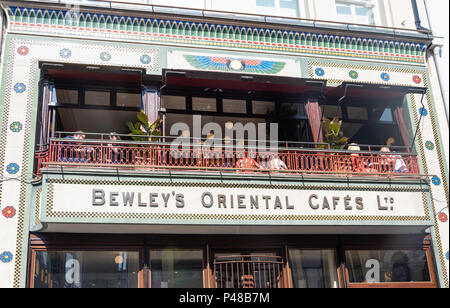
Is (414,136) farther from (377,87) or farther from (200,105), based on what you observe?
(200,105)

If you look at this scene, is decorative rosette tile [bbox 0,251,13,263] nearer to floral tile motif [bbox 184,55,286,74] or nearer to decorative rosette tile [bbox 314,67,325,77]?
Answer: floral tile motif [bbox 184,55,286,74]

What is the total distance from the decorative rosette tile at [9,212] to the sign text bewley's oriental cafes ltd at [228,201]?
3.69 feet

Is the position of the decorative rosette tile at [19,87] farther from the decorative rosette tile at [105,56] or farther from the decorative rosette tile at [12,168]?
the decorative rosette tile at [105,56]

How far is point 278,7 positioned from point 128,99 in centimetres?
529

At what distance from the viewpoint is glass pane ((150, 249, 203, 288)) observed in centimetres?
1320

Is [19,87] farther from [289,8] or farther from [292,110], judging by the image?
[289,8]

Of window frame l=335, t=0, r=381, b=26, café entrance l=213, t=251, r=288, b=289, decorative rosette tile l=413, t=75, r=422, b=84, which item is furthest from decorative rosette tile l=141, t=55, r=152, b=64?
decorative rosette tile l=413, t=75, r=422, b=84

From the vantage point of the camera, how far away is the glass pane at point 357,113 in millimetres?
16547

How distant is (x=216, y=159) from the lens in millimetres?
13711

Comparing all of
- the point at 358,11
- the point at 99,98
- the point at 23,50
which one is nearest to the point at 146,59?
the point at 99,98

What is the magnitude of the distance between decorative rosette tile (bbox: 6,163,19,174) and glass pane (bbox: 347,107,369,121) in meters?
8.82

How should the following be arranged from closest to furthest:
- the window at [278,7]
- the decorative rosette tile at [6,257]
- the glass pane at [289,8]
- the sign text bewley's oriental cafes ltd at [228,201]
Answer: the decorative rosette tile at [6,257]
the sign text bewley's oriental cafes ltd at [228,201]
the window at [278,7]
the glass pane at [289,8]

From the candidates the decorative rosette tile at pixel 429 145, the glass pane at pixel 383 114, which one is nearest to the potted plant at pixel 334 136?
the glass pane at pixel 383 114

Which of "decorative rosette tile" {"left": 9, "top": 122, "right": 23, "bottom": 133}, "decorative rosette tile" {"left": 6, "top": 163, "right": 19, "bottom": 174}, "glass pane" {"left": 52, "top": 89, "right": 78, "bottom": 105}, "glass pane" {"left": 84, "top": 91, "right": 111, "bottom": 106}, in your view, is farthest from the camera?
"glass pane" {"left": 84, "top": 91, "right": 111, "bottom": 106}
